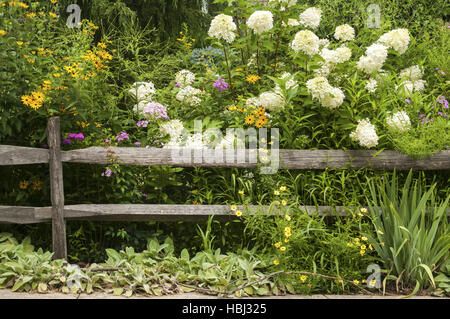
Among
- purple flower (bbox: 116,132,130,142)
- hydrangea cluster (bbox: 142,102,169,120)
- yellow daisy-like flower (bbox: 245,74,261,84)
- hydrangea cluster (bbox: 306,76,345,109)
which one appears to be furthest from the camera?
yellow daisy-like flower (bbox: 245,74,261,84)

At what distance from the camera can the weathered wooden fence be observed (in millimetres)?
3896

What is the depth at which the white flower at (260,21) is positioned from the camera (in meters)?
4.25

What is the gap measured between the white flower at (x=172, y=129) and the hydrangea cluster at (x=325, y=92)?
1267mm

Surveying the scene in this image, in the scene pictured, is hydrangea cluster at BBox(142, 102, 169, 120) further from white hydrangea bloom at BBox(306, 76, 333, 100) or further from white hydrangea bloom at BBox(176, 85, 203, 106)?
white hydrangea bloom at BBox(306, 76, 333, 100)

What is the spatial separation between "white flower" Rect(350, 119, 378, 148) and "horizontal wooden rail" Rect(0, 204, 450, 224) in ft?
1.93

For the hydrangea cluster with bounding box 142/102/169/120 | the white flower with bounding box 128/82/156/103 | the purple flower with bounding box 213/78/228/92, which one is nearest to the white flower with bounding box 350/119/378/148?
the purple flower with bounding box 213/78/228/92

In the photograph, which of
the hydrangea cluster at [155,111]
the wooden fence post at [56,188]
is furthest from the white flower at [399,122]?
the wooden fence post at [56,188]

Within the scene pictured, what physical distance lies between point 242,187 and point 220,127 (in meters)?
0.66

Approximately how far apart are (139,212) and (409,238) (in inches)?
90.4

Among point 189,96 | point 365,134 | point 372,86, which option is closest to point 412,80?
point 372,86

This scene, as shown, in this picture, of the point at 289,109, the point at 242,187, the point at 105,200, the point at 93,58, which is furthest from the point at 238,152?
the point at 93,58
